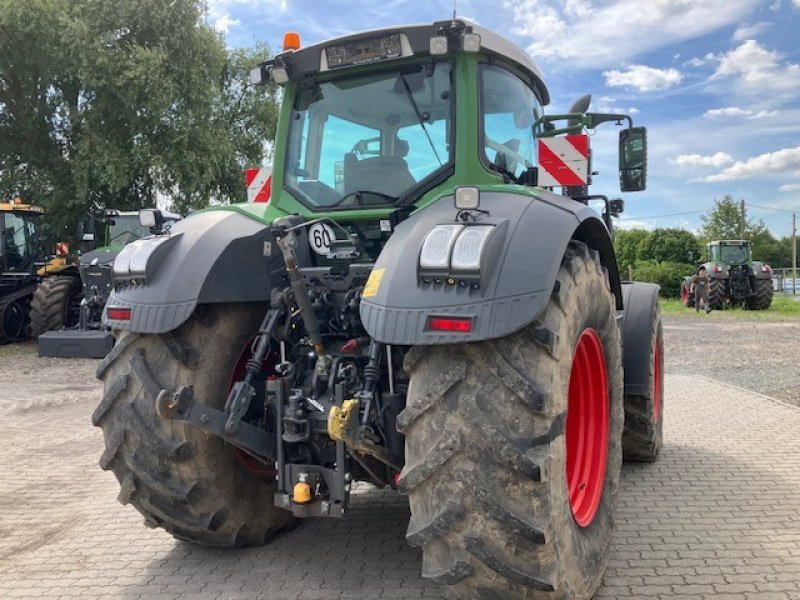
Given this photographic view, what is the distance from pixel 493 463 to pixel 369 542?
165cm

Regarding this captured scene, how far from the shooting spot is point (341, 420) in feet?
8.96

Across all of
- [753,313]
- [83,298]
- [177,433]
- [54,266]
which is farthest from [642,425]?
[753,313]

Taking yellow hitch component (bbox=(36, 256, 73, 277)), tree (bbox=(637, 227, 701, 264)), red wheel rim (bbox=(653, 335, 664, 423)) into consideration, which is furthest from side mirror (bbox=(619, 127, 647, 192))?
tree (bbox=(637, 227, 701, 264))

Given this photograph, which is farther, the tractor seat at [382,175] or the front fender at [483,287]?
the tractor seat at [382,175]

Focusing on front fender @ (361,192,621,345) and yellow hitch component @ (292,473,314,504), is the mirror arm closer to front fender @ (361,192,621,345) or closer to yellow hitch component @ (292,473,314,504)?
front fender @ (361,192,621,345)

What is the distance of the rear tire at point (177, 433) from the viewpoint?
3.19 m

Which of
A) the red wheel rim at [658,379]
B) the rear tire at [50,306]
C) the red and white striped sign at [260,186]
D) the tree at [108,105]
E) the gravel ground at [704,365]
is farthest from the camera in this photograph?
the tree at [108,105]

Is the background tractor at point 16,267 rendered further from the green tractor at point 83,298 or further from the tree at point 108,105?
the tree at point 108,105

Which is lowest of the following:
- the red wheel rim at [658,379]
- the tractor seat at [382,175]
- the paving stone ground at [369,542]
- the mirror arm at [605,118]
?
the paving stone ground at [369,542]

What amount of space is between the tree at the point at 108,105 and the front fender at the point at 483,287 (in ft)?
55.8

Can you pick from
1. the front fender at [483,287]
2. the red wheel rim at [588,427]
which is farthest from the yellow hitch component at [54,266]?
the front fender at [483,287]

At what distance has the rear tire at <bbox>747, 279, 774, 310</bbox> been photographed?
2441 cm

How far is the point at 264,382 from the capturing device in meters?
3.49

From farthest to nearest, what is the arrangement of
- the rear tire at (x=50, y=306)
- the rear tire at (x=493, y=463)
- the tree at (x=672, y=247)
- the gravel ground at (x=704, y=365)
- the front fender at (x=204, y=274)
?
1. the tree at (x=672, y=247)
2. the rear tire at (x=50, y=306)
3. the gravel ground at (x=704, y=365)
4. the front fender at (x=204, y=274)
5. the rear tire at (x=493, y=463)
